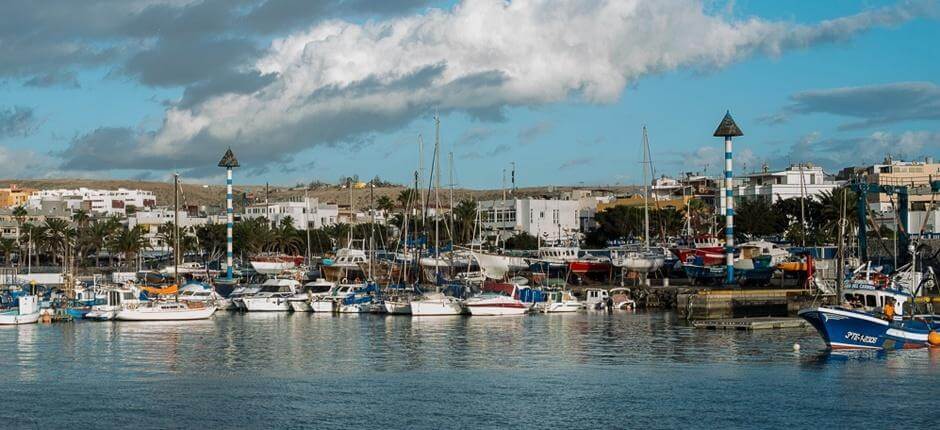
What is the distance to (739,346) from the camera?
6091 centimetres

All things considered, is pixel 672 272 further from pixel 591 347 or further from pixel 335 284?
pixel 591 347

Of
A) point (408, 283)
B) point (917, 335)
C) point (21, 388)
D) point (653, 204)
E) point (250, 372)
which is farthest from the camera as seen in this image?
point (653, 204)

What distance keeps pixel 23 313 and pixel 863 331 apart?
5598 cm

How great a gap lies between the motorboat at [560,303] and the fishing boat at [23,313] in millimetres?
37099

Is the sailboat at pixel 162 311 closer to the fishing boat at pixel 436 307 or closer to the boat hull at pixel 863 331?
the fishing boat at pixel 436 307

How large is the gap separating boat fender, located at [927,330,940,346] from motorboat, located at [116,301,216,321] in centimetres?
5074

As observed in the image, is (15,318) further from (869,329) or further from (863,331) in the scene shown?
(869,329)

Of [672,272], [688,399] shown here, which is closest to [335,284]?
[672,272]

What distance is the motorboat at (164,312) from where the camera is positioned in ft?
274

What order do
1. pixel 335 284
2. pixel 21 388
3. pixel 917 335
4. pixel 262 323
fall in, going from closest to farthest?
pixel 21 388, pixel 917 335, pixel 262 323, pixel 335 284

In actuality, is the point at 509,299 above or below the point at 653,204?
below

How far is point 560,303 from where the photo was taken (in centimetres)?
9088

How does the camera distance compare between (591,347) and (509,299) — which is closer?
(591,347)

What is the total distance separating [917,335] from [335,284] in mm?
55994
